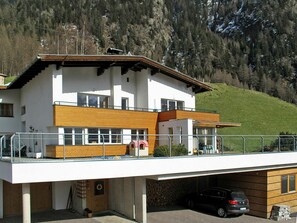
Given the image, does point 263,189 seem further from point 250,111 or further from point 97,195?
point 250,111

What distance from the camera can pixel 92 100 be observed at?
24.3 metres

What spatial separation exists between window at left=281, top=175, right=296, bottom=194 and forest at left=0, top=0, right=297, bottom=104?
60540 millimetres

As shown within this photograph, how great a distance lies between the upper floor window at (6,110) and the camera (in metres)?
26.3

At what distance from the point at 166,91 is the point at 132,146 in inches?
272

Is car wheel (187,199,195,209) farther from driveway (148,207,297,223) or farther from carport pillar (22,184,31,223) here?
carport pillar (22,184,31,223)

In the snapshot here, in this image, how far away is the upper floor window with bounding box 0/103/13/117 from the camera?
26.3 metres

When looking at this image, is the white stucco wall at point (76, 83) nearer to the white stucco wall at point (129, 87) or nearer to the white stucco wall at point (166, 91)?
the white stucco wall at point (129, 87)

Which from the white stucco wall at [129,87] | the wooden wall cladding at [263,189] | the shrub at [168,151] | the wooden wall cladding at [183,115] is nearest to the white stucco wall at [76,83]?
the white stucco wall at [129,87]

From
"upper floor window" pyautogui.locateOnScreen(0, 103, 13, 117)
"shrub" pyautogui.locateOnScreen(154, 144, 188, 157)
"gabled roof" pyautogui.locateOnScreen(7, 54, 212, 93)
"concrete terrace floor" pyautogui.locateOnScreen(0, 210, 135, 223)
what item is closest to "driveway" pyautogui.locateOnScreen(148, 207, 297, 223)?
"concrete terrace floor" pyautogui.locateOnScreen(0, 210, 135, 223)

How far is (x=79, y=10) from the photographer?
396ft

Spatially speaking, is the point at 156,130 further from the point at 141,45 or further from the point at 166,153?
the point at 141,45

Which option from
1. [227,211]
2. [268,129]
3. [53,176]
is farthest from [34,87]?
[268,129]

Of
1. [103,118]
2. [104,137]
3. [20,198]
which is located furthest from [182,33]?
[20,198]

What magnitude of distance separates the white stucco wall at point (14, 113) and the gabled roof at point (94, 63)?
2.20ft
